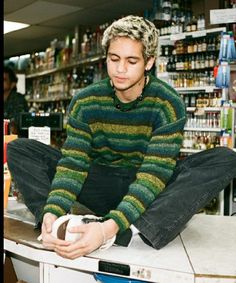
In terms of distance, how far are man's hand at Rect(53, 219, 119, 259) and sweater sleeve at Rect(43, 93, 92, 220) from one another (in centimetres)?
19

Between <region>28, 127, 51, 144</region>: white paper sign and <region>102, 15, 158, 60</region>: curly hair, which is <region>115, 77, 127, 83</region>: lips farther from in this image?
<region>28, 127, 51, 144</region>: white paper sign

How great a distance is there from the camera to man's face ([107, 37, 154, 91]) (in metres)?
1.70

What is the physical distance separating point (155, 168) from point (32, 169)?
57cm

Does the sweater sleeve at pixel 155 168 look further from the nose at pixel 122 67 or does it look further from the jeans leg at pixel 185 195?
the nose at pixel 122 67

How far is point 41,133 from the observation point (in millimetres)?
2623

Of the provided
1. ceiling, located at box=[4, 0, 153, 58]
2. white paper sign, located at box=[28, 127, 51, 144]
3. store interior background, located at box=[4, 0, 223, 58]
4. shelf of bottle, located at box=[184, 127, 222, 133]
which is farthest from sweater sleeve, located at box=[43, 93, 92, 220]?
ceiling, located at box=[4, 0, 153, 58]

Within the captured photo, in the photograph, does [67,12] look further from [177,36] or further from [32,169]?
[32,169]

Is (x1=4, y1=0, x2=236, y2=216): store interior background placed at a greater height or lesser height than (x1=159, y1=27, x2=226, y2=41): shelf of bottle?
greater

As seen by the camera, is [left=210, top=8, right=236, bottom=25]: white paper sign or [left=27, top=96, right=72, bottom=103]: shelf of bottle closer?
[left=210, top=8, right=236, bottom=25]: white paper sign

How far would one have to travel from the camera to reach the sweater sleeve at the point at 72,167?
171 centimetres

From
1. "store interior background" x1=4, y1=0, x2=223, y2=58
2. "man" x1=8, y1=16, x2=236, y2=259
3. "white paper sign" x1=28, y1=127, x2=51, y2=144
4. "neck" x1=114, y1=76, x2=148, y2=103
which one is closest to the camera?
"man" x1=8, y1=16, x2=236, y2=259

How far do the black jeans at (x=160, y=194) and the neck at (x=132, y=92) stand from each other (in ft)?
1.03

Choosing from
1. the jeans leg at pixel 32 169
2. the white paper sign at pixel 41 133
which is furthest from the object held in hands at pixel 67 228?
the white paper sign at pixel 41 133

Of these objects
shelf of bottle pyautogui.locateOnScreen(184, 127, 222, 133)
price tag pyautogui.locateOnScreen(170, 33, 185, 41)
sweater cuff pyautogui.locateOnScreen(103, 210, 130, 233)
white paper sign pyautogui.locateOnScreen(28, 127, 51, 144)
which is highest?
price tag pyautogui.locateOnScreen(170, 33, 185, 41)
